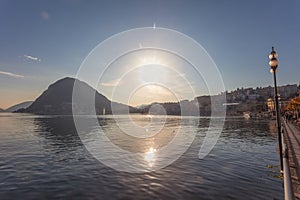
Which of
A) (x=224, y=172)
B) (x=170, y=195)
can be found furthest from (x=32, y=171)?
(x=224, y=172)

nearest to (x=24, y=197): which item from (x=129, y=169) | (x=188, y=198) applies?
(x=129, y=169)

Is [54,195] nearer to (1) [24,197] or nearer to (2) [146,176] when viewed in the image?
(1) [24,197]

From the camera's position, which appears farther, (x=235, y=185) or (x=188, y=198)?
(x=235, y=185)

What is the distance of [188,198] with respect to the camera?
1045 centimetres

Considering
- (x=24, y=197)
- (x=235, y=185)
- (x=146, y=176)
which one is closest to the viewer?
(x=24, y=197)

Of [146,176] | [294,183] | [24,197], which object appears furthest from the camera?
[146,176]

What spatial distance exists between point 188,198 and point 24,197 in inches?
370

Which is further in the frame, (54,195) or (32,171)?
(32,171)

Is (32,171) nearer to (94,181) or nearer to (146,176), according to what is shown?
(94,181)

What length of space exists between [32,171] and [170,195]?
41.2 feet

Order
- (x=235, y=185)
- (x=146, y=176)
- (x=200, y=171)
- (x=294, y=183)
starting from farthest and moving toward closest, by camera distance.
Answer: (x=200, y=171) → (x=146, y=176) → (x=235, y=185) → (x=294, y=183)

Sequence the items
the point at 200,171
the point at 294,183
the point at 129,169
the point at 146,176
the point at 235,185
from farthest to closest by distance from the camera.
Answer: the point at 129,169, the point at 200,171, the point at 146,176, the point at 235,185, the point at 294,183

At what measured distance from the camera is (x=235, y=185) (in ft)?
40.0

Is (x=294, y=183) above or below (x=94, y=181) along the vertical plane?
above
